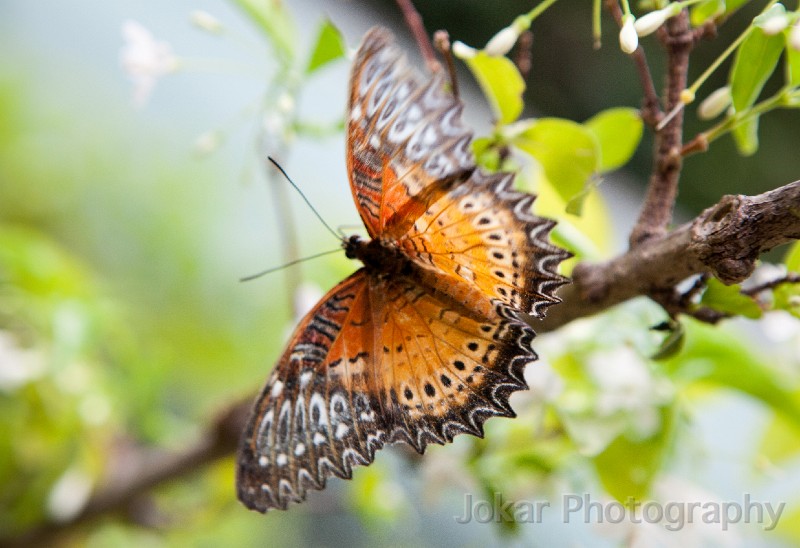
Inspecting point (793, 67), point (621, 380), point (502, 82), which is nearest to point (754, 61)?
point (793, 67)

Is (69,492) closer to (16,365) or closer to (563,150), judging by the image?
(16,365)

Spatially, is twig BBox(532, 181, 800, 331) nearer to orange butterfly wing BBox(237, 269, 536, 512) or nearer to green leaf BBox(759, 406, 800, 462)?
orange butterfly wing BBox(237, 269, 536, 512)

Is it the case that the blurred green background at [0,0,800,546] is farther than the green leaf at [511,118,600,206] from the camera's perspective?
Yes

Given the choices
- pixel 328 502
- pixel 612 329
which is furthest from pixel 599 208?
pixel 328 502

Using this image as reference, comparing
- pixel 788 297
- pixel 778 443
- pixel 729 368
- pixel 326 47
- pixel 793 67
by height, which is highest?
pixel 326 47

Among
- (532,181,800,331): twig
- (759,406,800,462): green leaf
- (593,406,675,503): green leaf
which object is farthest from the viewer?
(759,406,800,462): green leaf

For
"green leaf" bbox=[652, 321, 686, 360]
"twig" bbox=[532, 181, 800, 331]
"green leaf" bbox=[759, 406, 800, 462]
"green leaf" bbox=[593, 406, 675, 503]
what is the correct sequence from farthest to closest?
1. "green leaf" bbox=[759, 406, 800, 462]
2. "green leaf" bbox=[593, 406, 675, 503]
3. "green leaf" bbox=[652, 321, 686, 360]
4. "twig" bbox=[532, 181, 800, 331]

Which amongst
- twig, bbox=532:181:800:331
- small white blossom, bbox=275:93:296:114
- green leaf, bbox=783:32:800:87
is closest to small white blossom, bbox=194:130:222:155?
small white blossom, bbox=275:93:296:114
